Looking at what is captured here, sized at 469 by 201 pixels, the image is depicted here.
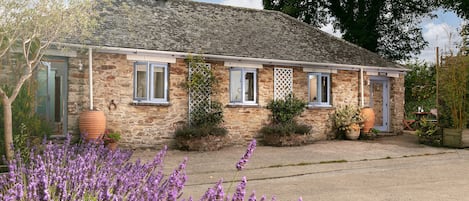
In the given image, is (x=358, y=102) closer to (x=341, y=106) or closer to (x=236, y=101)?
(x=341, y=106)

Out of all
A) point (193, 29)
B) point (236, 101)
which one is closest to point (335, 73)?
point (236, 101)

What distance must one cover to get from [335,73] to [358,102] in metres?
1.72

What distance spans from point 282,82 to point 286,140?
241 centimetres

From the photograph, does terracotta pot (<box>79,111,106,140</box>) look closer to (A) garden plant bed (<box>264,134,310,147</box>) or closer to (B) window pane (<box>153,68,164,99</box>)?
(B) window pane (<box>153,68,164,99</box>)

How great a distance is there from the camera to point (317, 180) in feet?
28.1

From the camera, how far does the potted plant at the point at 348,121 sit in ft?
56.1

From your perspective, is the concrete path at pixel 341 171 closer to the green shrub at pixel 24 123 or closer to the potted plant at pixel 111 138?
the potted plant at pixel 111 138

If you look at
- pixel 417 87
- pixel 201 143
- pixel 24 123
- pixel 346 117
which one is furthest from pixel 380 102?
pixel 24 123

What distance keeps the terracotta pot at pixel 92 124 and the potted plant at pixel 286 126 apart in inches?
226

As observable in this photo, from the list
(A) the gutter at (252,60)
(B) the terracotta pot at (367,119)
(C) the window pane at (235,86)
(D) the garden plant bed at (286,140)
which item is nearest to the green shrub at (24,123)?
(A) the gutter at (252,60)

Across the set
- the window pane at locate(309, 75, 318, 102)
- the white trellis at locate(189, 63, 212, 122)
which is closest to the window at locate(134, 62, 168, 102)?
the white trellis at locate(189, 63, 212, 122)

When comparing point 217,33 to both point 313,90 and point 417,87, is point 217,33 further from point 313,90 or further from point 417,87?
point 417,87

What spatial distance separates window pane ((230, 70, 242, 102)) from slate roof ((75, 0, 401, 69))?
768 millimetres

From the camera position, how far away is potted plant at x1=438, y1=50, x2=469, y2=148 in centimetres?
1477
